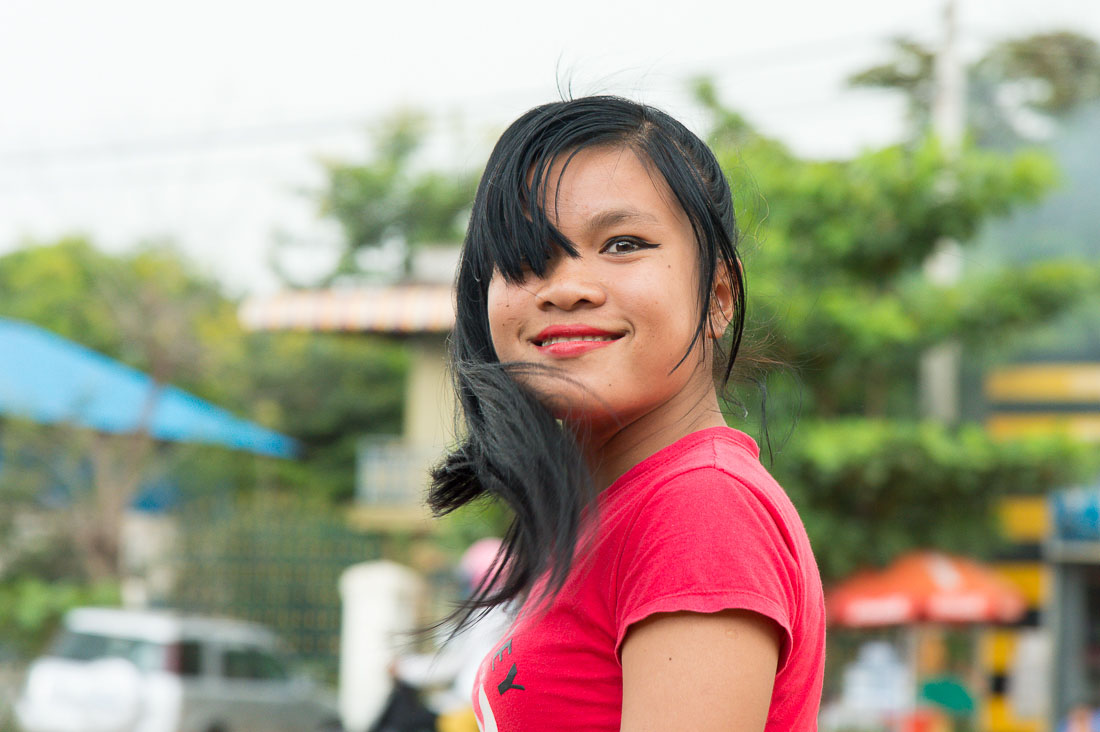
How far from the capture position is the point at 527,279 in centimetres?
116

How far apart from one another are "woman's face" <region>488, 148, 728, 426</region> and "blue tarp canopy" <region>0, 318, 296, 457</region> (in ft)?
39.3

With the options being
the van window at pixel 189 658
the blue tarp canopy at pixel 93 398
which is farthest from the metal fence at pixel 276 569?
the van window at pixel 189 658

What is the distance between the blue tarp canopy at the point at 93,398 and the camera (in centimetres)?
1225

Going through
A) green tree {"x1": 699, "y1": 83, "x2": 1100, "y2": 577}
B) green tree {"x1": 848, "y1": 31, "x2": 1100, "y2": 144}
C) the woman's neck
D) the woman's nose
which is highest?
green tree {"x1": 848, "y1": 31, "x2": 1100, "y2": 144}

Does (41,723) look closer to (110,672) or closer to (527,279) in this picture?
(110,672)

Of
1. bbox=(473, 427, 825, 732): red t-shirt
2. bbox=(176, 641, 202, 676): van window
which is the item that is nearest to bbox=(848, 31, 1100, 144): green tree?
bbox=(176, 641, 202, 676): van window

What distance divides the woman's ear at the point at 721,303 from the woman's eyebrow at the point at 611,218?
0.47ft

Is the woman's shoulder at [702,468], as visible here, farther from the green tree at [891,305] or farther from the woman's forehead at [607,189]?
the green tree at [891,305]

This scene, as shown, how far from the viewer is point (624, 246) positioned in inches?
44.5

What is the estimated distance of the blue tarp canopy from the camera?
1225cm

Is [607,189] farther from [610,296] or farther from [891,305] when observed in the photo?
[891,305]

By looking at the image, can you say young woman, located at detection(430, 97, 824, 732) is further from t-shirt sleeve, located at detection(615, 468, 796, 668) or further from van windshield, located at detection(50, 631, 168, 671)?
van windshield, located at detection(50, 631, 168, 671)

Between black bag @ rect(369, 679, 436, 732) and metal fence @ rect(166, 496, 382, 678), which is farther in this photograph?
metal fence @ rect(166, 496, 382, 678)

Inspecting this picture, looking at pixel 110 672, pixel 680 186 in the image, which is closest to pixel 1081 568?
pixel 110 672
